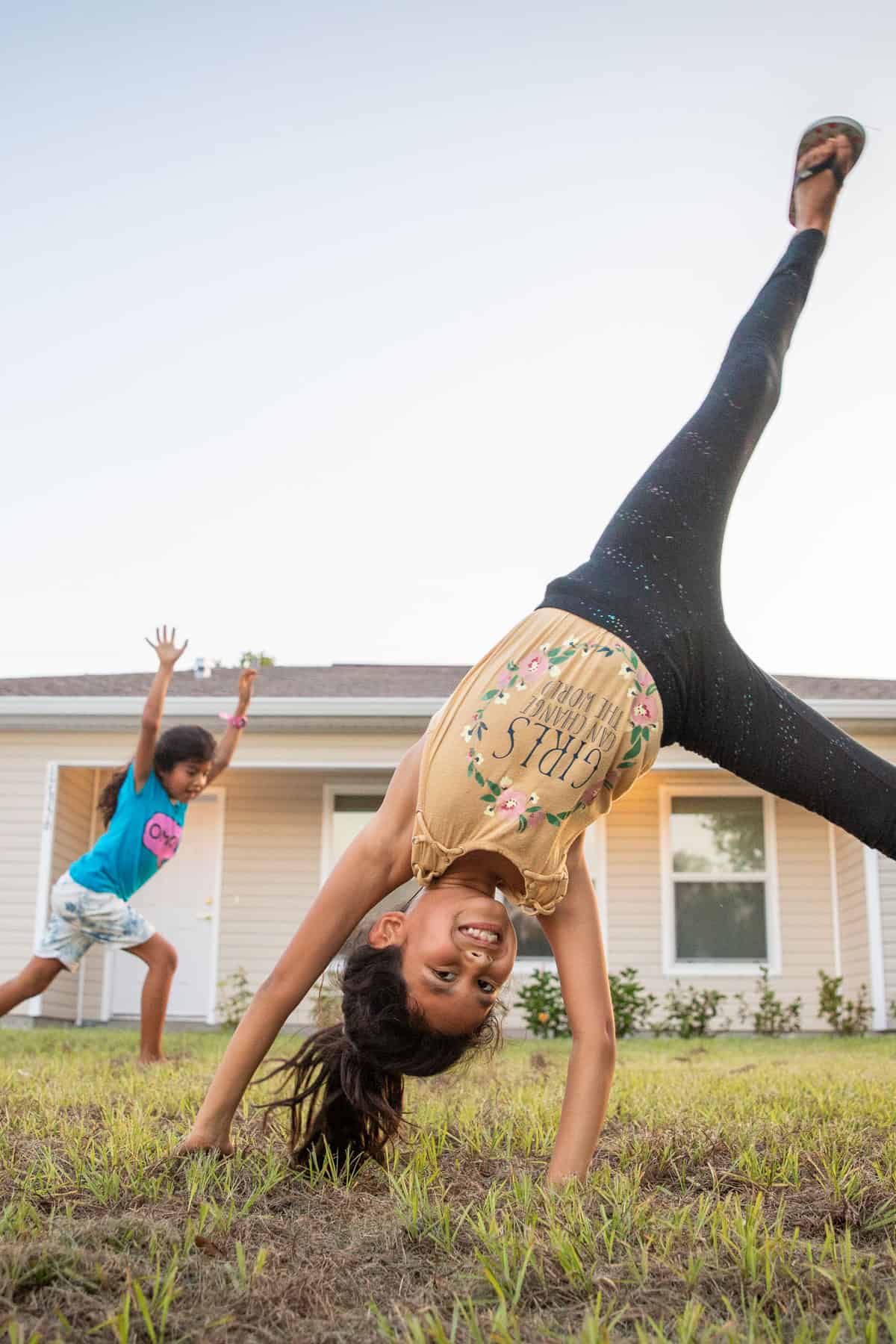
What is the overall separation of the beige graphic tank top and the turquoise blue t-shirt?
365 cm

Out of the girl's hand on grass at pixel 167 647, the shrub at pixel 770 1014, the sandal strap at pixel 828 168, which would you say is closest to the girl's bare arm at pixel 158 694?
the girl's hand on grass at pixel 167 647

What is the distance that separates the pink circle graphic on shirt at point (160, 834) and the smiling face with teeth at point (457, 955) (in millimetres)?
3651

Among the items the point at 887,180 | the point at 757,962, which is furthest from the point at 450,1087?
the point at 757,962

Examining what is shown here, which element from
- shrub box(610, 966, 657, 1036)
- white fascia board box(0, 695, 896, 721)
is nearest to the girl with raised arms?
white fascia board box(0, 695, 896, 721)

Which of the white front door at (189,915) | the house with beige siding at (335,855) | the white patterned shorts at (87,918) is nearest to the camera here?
the white patterned shorts at (87,918)

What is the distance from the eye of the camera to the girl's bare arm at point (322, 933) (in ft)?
8.95

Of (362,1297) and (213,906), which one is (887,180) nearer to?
(362,1297)

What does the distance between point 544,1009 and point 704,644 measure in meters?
8.89

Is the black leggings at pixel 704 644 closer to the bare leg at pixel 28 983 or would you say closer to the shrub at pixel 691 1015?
the bare leg at pixel 28 983

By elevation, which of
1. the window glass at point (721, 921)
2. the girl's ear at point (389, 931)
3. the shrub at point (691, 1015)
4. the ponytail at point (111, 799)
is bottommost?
the shrub at point (691, 1015)

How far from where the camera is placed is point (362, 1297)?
182cm

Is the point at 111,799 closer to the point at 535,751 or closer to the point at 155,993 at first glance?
the point at 155,993

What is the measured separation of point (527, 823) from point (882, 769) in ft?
3.25

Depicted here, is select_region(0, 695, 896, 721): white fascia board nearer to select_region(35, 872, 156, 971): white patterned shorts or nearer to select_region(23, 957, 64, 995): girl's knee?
select_region(35, 872, 156, 971): white patterned shorts
